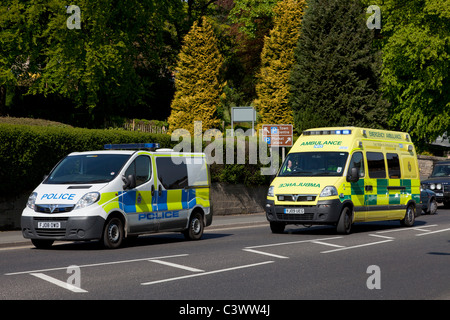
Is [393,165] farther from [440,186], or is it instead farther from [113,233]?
[440,186]

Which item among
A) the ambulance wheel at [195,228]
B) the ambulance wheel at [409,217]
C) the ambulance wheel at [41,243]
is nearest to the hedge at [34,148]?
the ambulance wheel at [41,243]

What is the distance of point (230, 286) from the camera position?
30.4 feet

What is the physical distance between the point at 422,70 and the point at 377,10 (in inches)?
191

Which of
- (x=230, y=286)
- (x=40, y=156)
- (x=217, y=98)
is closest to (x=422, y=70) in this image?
(x=217, y=98)

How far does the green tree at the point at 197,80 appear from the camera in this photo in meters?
47.2

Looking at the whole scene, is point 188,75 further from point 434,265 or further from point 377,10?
point 434,265

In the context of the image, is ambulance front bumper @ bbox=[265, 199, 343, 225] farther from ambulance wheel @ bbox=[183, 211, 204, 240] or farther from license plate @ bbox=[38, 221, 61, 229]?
license plate @ bbox=[38, 221, 61, 229]

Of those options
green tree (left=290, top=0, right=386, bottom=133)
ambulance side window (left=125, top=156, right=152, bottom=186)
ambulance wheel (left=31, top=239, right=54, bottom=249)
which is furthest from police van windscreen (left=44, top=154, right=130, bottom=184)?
green tree (left=290, top=0, right=386, bottom=133)

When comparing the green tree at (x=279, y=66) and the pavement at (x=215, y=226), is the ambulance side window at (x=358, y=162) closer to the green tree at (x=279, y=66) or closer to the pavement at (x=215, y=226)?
the pavement at (x=215, y=226)

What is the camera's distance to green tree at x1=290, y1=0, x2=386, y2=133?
4200 centimetres

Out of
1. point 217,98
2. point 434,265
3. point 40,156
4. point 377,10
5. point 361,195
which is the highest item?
point 377,10

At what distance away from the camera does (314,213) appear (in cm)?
1703

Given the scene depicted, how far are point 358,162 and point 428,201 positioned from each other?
10.4 metres

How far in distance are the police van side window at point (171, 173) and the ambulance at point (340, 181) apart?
8.58ft
